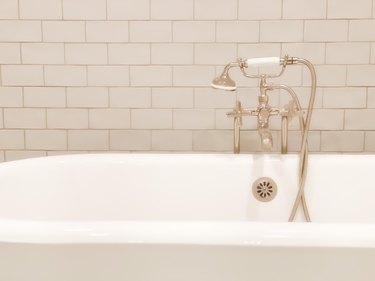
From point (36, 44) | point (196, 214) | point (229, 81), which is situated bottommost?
point (196, 214)

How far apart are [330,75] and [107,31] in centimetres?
94

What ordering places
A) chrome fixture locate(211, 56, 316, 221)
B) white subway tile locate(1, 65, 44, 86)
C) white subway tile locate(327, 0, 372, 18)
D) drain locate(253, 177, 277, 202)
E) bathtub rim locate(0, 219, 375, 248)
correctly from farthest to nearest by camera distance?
white subway tile locate(1, 65, 44, 86) → white subway tile locate(327, 0, 372, 18) → drain locate(253, 177, 277, 202) → chrome fixture locate(211, 56, 316, 221) → bathtub rim locate(0, 219, 375, 248)

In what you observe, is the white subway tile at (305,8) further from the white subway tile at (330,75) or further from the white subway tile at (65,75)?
the white subway tile at (65,75)

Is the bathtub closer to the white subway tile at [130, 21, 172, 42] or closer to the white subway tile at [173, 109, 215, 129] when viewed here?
the white subway tile at [173, 109, 215, 129]

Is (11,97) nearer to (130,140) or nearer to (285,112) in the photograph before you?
(130,140)

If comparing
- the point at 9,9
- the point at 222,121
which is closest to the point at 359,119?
the point at 222,121

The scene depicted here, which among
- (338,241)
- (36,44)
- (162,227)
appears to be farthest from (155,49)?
(338,241)

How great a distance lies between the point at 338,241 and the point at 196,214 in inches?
34.3

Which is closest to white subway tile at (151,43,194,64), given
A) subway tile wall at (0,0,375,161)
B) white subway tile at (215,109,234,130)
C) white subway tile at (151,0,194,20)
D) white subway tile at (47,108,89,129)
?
subway tile wall at (0,0,375,161)

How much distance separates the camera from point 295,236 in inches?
48.8

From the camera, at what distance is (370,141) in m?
2.25

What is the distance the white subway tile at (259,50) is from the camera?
2191 mm

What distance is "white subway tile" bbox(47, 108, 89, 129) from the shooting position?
2275 millimetres

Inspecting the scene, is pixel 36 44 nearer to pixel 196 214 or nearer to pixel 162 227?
pixel 196 214
